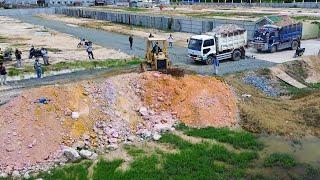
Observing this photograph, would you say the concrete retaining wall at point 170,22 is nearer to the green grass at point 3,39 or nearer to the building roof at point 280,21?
the building roof at point 280,21

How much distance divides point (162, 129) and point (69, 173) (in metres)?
5.35

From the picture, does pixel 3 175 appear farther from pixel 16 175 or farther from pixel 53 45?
pixel 53 45

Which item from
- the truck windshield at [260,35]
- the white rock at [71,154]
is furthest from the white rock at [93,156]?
the truck windshield at [260,35]

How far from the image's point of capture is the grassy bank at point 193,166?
645 inches

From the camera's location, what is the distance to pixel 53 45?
4600 cm

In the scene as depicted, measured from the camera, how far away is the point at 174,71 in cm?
2447

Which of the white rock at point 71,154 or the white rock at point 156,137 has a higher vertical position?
the white rock at point 156,137

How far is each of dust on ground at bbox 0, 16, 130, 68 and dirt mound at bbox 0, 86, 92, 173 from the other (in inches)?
617

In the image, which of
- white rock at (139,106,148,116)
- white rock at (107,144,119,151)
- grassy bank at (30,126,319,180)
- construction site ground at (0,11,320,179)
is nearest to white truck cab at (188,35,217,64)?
construction site ground at (0,11,320,179)

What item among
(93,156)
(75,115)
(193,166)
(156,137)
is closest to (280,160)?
(193,166)

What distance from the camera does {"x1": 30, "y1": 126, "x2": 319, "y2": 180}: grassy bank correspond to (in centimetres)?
1638

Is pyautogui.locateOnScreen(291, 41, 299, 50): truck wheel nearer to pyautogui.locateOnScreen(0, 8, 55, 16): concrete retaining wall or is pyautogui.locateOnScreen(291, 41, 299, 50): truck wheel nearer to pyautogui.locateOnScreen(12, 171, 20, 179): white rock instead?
pyautogui.locateOnScreen(12, 171, 20, 179): white rock

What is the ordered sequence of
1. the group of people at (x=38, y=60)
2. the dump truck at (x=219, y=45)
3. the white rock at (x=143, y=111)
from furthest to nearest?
the dump truck at (x=219, y=45)
the group of people at (x=38, y=60)
the white rock at (x=143, y=111)

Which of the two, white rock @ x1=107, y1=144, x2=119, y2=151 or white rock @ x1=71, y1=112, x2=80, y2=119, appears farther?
white rock @ x1=71, y1=112, x2=80, y2=119
